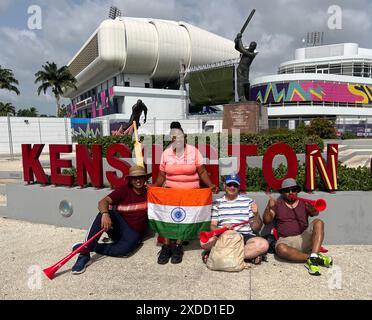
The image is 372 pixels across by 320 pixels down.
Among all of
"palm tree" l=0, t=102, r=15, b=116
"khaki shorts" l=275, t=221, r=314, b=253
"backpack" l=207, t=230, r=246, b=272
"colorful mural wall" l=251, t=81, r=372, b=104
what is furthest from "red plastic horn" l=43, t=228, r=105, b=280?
"palm tree" l=0, t=102, r=15, b=116

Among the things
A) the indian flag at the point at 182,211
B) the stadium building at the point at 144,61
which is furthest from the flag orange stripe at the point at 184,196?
the stadium building at the point at 144,61

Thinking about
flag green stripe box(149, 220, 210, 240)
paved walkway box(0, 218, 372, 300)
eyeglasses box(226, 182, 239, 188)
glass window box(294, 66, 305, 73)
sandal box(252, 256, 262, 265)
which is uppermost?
glass window box(294, 66, 305, 73)

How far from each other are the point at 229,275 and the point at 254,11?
11901 mm

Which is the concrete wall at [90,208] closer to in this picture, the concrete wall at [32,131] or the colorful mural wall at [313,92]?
the concrete wall at [32,131]

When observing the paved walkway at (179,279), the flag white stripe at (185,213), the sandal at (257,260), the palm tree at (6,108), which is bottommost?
the paved walkway at (179,279)

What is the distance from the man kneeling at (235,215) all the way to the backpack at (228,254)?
0.44 feet

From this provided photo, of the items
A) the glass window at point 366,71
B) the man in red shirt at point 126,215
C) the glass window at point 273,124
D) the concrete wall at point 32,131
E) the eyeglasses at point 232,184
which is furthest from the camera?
the glass window at point 366,71

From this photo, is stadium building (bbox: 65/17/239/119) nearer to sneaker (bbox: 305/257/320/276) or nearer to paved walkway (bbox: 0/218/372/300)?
paved walkway (bbox: 0/218/372/300)

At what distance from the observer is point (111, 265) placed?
388cm

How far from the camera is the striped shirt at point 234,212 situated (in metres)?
3.82

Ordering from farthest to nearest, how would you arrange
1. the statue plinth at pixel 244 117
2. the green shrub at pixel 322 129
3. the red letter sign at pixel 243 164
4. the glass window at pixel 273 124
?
the glass window at pixel 273 124, the green shrub at pixel 322 129, the statue plinth at pixel 244 117, the red letter sign at pixel 243 164

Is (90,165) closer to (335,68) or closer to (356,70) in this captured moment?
(335,68)

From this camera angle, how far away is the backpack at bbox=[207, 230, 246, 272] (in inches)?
139

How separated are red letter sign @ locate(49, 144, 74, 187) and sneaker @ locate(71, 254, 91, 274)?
6.62ft
